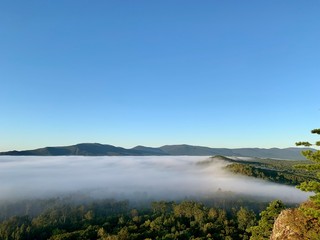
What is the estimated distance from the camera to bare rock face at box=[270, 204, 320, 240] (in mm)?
27403

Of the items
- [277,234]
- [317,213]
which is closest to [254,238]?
[277,234]

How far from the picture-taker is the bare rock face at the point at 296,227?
89.9 ft

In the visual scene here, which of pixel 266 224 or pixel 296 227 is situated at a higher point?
pixel 296 227

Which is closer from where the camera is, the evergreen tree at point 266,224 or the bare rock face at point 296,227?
the bare rock face at point 296,227

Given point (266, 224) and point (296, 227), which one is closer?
point (296, 227)

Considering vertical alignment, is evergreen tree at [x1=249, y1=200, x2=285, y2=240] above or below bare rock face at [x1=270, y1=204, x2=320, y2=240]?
below

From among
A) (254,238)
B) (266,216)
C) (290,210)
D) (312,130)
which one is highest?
(312,130)

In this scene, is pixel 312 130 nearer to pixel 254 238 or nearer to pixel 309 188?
pixel 309 188

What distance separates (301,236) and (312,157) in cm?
859

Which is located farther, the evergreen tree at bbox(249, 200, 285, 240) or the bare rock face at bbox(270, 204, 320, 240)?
the evergreen tree at bbox(249, 200, 285, 240)

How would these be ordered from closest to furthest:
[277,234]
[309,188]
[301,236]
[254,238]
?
[309,188] < [301,236] < [277,234] < [254,238]

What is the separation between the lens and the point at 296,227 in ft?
95.1

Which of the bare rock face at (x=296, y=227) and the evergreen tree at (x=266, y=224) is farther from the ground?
the bare rock face at (x=296, y=227)

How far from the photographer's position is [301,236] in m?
28.0
